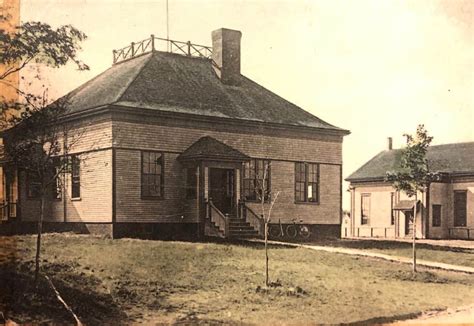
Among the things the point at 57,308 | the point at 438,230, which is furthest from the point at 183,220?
the point at 438,230

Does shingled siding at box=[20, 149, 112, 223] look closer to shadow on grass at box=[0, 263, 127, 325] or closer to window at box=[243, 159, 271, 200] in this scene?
window at box=[243, 159, 271, 200]

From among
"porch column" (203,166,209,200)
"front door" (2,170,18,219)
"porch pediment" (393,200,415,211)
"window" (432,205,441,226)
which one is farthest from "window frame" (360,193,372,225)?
"front door" (2,170,18,219)

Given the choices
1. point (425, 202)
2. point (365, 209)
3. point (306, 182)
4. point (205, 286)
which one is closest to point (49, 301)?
point (205, 286)

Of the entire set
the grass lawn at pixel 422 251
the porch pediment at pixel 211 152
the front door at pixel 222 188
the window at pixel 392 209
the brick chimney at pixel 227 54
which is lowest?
the grass lawn at pixel 422 251

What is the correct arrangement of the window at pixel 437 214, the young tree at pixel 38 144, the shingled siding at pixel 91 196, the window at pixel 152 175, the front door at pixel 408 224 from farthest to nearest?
the front door at pixel 408 224, the window at pixel 437 214, the window at pixel 152 175, the shingled siding at pixel 91 196, the young tree at pixel 38 144

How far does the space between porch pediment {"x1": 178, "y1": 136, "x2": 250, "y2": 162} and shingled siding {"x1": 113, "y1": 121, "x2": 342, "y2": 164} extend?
11.6 inches

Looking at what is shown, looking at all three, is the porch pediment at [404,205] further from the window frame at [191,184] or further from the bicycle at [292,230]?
the window frame at [191,184]

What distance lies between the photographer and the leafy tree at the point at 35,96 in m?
12.7

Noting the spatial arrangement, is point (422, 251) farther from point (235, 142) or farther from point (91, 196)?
point (91, 196)

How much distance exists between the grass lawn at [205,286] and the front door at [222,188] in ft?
16.2

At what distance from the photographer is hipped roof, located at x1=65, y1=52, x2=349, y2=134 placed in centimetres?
2295

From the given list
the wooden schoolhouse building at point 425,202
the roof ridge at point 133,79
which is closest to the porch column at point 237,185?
the roof ridge at point 133,79

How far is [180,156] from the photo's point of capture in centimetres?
2338

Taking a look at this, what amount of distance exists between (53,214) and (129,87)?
18.4 feet
